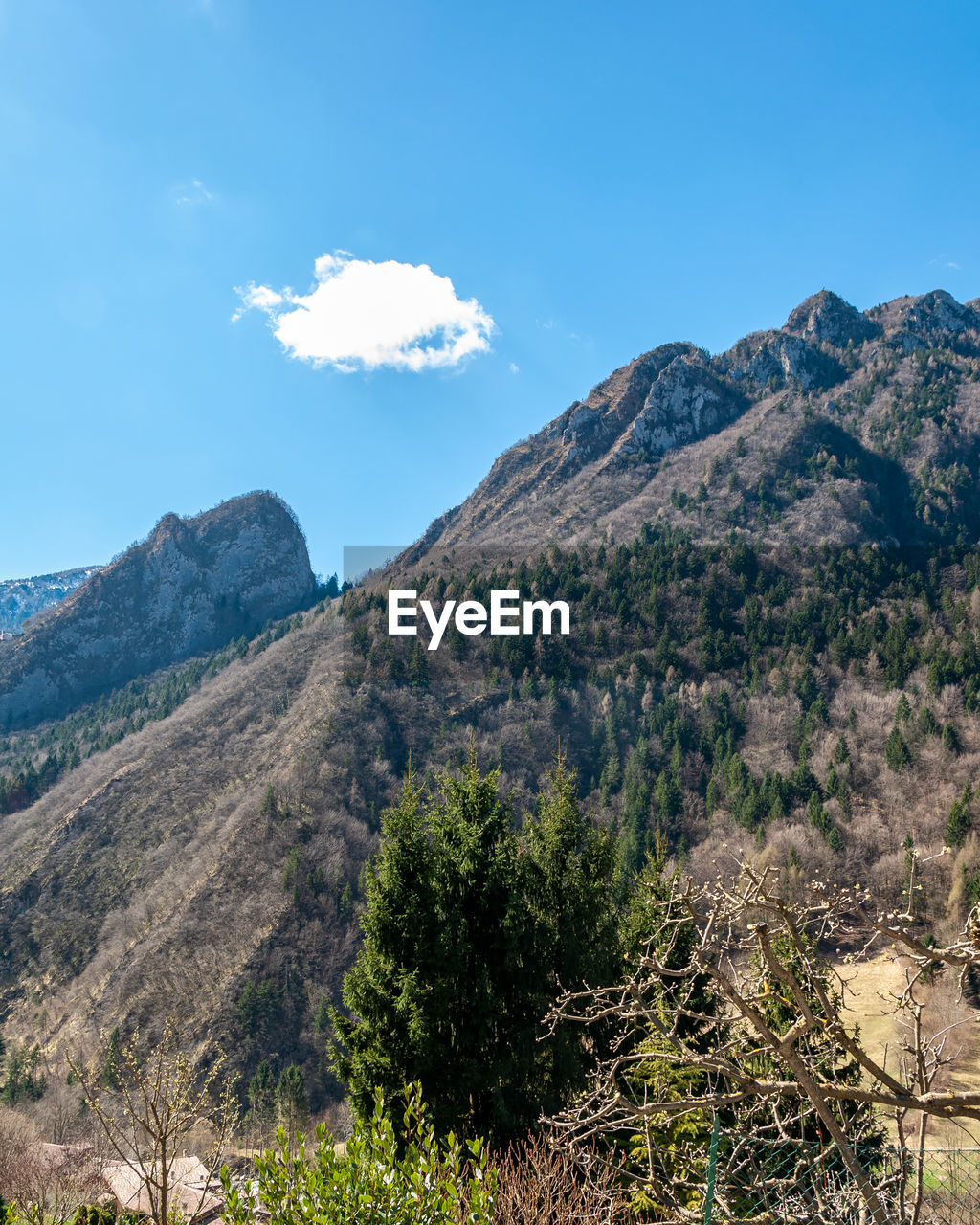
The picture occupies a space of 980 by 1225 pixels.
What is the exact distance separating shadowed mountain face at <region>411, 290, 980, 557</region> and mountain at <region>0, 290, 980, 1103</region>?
3.76 ft

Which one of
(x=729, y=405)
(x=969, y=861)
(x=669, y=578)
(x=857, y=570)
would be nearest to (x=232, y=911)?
(x=969, y=861)

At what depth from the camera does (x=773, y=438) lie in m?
154

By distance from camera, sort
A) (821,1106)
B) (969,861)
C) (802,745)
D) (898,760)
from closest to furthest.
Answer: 1. (821,1106)
2. (969,861)
3. (898,760)
4. (802,745)

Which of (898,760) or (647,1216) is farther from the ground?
(647,1216)

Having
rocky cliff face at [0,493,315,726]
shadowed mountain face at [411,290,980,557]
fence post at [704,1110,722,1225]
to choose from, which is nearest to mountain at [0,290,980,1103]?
shadowed mountain face at [411,290,980,557]

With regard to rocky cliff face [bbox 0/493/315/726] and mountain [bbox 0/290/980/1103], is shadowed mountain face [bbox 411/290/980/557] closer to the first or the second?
mountain [bbox 0/290/980/1103]

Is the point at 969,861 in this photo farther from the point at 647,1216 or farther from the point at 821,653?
the point at 647,1216

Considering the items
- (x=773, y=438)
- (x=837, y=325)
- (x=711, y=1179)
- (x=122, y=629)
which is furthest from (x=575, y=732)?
(x=837, y=325)

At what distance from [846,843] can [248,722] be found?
71644 millimetres

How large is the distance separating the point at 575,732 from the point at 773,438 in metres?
99.9

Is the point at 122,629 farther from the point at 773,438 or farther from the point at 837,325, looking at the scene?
the point at 837,325

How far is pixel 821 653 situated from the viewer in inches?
3688

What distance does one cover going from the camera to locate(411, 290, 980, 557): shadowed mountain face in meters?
135

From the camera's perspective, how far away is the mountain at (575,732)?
56.8 meters
